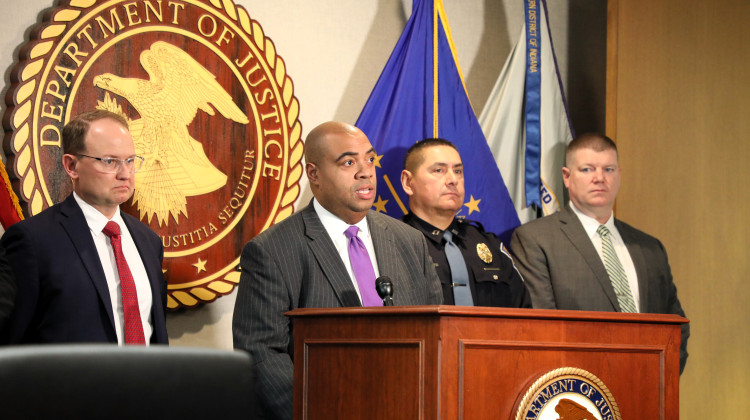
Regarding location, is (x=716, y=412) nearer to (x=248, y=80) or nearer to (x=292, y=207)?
(x=292, y=207)

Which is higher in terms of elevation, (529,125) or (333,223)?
(529,125)

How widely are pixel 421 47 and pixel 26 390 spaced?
3658 millimetres

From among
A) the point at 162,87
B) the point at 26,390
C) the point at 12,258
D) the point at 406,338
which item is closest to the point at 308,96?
the point at 162,87

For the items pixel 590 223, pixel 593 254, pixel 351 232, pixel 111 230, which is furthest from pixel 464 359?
pixel 590 223

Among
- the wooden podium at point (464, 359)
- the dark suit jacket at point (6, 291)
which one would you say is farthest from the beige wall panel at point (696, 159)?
the dark suit jacket at point (6, 291)

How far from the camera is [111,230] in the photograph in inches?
116

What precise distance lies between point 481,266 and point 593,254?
58 cm

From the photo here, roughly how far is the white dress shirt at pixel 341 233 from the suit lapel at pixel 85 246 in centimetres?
78

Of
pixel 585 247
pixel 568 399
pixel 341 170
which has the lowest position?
pixel 568 399

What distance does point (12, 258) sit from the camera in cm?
273

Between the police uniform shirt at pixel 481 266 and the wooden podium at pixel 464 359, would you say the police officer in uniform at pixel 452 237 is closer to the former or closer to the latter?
the police uniform shirt at pixel 481 266

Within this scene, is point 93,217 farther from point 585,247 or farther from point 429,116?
point 585,247

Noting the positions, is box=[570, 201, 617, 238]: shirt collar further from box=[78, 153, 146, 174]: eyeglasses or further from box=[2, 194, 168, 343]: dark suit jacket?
box=[2, 194, 168, 343]: dark suit jacket

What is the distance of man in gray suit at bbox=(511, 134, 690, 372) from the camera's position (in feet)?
13.1
